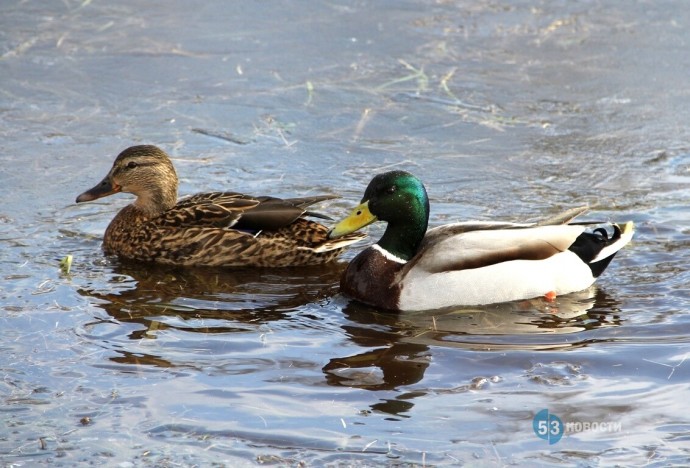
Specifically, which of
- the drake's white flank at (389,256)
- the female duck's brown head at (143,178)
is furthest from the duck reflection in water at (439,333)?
the female duck's brown head at (143,178)

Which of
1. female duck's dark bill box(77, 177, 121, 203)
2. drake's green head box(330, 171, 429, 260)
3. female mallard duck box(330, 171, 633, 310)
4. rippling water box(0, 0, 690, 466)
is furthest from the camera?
female duck's dark bill box(77, 177, 121, 203)

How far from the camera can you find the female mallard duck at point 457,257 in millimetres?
7258

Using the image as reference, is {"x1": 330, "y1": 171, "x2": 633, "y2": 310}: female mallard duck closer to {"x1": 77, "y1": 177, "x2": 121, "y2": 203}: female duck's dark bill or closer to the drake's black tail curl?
the drake's black tail curl

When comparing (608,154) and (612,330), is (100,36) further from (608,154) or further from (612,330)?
(612,330)

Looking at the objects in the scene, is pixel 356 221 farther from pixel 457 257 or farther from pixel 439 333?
pixel 439 333

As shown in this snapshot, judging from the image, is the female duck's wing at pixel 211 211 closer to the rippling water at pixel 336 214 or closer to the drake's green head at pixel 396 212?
the rippling water at pixel 336 214

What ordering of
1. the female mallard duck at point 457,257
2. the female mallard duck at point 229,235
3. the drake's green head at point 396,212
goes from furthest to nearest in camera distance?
1. the female mallard duck at point 229,235
2. the drake's green head at point 396,212
3. the female mallard duck at point 457,257

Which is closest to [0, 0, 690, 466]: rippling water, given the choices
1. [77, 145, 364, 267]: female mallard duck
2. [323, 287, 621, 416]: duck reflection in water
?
[323, 287, 621, 416]: duck reflection in water

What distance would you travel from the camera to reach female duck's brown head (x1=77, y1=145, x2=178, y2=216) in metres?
8.36

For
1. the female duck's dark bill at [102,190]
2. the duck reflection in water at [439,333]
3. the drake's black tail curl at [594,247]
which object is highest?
the female duck's dark bill at [102,190]

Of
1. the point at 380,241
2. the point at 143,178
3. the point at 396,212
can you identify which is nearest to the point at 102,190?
the point at 143,178

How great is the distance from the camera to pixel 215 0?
12.5 meters

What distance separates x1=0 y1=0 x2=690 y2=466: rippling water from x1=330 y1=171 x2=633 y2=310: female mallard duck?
139 millimetres

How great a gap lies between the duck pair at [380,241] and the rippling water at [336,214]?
0.48 feet
